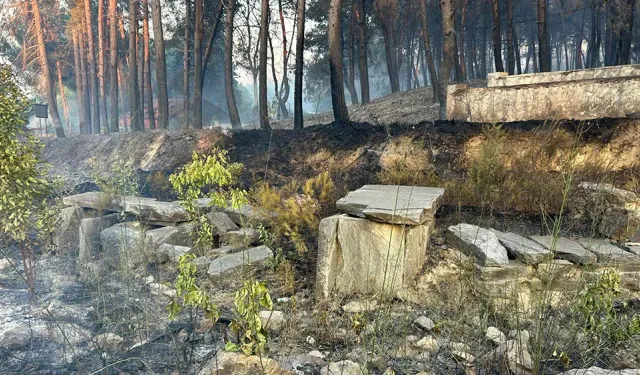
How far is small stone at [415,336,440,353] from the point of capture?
2902 millimetres

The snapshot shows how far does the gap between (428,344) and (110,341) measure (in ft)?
7.56

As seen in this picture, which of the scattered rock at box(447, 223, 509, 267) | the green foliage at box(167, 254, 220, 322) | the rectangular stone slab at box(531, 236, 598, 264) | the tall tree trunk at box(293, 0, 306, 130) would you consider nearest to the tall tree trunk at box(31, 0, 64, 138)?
the tall tree trunk at box(293, 0, 306, 130)

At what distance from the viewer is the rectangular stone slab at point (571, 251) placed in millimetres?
3527

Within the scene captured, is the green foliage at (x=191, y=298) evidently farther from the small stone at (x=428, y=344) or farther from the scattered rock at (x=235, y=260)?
the scattered rock at (x=235, y=260)

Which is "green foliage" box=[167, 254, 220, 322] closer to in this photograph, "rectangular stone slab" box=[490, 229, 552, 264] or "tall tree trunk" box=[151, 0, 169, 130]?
"rectangular stone slab" box=[490, 229, 552, 264]

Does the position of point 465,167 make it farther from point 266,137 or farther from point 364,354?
point 266,137

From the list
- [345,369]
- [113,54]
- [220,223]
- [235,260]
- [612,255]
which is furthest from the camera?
[113,54]

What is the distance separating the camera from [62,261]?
5.35 metres

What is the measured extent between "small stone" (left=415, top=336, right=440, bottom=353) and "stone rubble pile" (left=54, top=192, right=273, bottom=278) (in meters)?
1.95

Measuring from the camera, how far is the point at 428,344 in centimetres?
295

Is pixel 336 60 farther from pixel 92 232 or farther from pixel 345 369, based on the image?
pixel 345 369

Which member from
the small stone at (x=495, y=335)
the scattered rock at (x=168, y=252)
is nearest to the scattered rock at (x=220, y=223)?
the scattered rock at (x=168, y=252)

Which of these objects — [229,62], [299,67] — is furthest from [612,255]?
[229,62]

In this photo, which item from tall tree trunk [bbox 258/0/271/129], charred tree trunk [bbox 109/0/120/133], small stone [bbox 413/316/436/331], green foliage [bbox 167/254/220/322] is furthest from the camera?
charred tree trunk [bbox 109/0/120/133]
